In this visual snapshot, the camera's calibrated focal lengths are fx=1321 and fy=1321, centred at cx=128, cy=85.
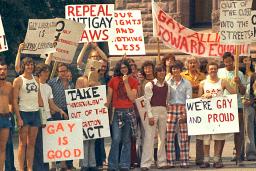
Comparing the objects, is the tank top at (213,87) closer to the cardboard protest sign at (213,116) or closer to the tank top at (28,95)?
the cardboard protest sign at (213,116)

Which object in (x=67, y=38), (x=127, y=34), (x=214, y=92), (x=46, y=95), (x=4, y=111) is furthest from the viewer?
(x=127, y=34)

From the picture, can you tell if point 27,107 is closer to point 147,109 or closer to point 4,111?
point 4,111

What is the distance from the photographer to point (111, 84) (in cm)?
1983

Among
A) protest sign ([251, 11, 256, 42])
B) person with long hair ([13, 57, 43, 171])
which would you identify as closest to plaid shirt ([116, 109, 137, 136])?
person with long hair ([13, 57, 43, 171])

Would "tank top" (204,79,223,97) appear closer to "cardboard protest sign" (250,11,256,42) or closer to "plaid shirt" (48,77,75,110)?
"cardboard protest sign" (250,11,256,42)

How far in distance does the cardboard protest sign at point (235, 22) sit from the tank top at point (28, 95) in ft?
11.6

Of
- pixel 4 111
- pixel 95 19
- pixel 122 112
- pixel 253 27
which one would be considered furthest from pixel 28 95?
pixel 253 27

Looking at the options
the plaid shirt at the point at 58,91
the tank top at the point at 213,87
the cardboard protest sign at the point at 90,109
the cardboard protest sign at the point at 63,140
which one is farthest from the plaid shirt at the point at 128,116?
the tank top at the point at 213,87

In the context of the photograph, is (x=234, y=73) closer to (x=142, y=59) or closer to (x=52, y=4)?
(x=142, y=59)

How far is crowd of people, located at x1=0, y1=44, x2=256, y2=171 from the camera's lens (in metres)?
19.4

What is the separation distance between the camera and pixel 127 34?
22422mm

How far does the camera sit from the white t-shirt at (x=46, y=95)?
19297 millimetres

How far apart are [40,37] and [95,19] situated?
206 cm

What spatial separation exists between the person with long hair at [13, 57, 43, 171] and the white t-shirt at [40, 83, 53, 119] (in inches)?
12.2
